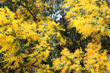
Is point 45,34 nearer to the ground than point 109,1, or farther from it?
nearer to the ground

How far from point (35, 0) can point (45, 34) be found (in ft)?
9.10

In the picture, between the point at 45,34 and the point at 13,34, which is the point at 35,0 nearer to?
the point at 45,34

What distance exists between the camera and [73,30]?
673cm

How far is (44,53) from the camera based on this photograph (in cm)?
445

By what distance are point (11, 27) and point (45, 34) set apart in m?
1.60

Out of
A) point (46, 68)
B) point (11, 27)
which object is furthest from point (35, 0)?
point (46, 68)

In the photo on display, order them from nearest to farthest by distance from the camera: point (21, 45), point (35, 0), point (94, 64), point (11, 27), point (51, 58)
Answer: point (11, 27)
point (21, 45)
point (94, 64)
point (51, 58)
point (35, 0)

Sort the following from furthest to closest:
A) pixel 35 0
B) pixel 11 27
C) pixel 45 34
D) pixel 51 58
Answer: pixel 35 0 → pixel 51 58 → pixel 45 34 → pixel 11 27

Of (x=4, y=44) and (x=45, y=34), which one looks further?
(x=45, y=34)

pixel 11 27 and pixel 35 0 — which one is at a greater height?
pixel 35 0

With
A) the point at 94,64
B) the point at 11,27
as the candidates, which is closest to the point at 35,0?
the point at 11,27

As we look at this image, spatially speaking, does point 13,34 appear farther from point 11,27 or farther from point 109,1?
point 109,1

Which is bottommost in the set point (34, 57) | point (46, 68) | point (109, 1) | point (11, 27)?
point (46, 68)

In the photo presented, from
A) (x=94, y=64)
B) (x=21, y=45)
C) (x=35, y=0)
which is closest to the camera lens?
(x=21, y=45)
